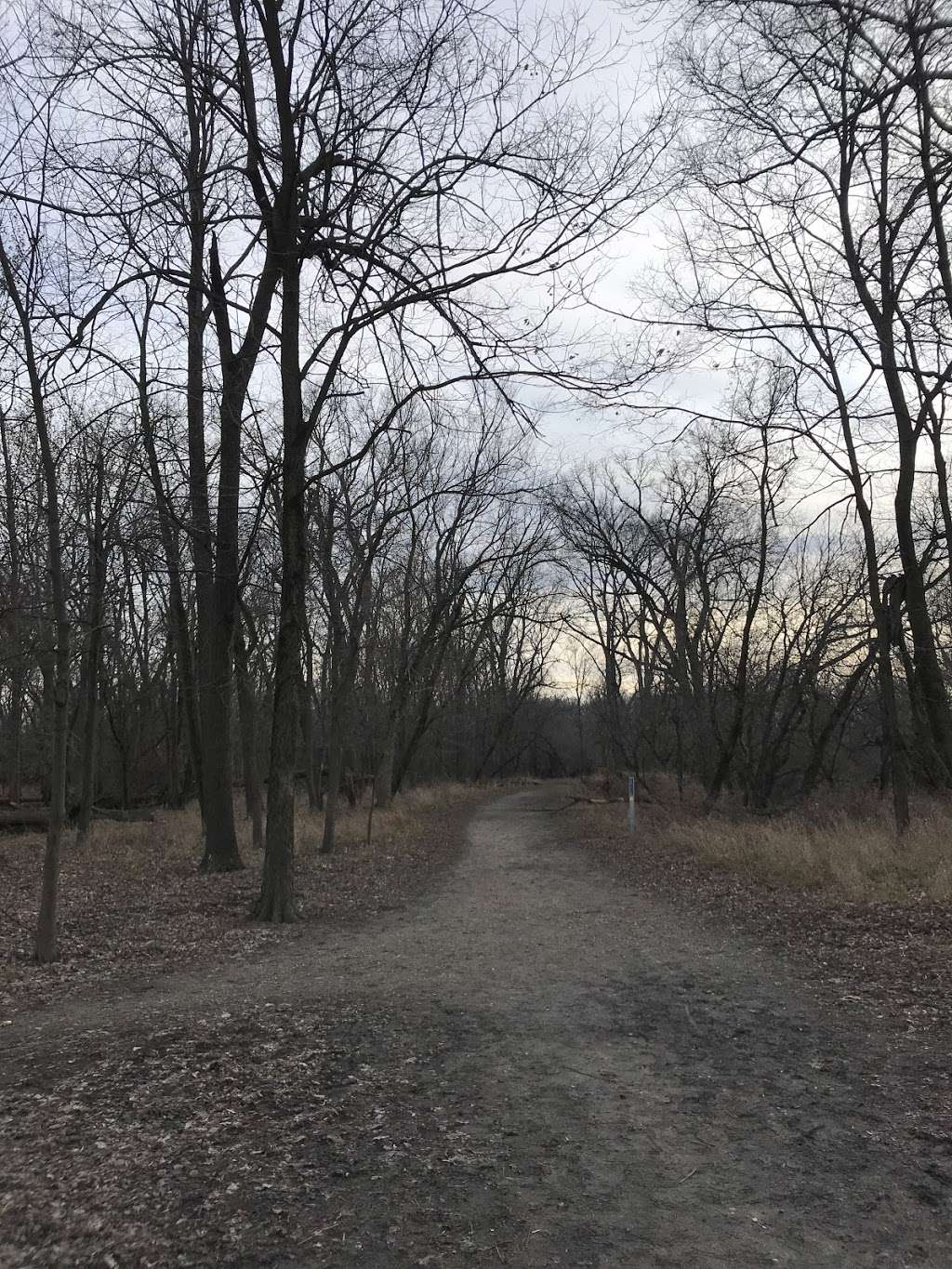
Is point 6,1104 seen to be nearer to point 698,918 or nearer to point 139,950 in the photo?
point 139,950

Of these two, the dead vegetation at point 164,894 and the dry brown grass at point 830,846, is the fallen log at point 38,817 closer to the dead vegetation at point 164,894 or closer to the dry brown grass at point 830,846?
the dead vegetation at point 164,894

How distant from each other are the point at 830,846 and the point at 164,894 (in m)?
8.78

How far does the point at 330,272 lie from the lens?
917 cm

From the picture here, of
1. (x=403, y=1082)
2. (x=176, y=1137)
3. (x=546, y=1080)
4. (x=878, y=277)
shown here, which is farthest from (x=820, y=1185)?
(x=878, y=277)

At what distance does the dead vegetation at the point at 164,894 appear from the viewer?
7.67 meters

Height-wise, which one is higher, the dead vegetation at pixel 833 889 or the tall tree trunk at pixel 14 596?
the tall tree trunk at pixel 14 596

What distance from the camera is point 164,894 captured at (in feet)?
36.8

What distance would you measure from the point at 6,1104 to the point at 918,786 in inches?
944

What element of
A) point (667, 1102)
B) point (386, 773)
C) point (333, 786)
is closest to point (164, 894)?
point (333, 786)

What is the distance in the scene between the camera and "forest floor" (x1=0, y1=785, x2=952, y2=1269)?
3152 mm

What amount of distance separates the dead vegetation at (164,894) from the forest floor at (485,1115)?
62cm

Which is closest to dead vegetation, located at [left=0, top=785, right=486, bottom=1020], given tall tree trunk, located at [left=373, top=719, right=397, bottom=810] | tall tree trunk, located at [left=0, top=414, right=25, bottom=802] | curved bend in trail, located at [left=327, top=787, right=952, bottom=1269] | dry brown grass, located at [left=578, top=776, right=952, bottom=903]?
curved bend in trail, located at [left=327, top=787, right=952, bottom=1269]

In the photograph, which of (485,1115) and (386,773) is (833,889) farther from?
(386,773)

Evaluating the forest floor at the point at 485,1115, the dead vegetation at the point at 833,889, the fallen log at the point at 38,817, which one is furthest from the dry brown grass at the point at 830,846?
the fallen log at the point at 38,817
